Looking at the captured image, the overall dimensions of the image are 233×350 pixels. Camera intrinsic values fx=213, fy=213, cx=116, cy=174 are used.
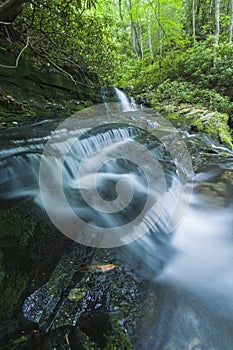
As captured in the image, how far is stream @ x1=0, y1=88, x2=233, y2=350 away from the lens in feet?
4.61

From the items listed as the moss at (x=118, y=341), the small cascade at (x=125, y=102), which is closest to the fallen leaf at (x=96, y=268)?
the moss at (x=118, y=341)

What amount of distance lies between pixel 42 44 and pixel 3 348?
270 inches

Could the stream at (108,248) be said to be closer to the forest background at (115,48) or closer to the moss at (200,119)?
the forest background at (115,48)

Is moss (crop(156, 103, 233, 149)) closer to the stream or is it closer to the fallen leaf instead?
the stream

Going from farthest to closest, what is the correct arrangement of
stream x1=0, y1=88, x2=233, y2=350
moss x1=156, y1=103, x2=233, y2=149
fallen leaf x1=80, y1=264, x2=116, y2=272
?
moss x1=156, y1=103, x2=233, y2=149 → fallen leaf x1=80, y1=264, x2=116, y2=272 → stream x1=0, y1=88, x2=233, y2=350

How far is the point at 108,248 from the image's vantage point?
2.05m

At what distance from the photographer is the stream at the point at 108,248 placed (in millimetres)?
1406

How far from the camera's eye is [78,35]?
6.17 m

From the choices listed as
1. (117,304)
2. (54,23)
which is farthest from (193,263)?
(54,23)

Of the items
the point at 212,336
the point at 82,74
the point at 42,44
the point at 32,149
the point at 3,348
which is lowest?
the point at 212,336

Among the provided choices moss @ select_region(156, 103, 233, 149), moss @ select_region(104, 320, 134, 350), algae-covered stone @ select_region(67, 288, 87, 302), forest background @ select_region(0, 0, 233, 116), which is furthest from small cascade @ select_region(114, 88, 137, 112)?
moss @ select_region(104, 320, 134, 350)

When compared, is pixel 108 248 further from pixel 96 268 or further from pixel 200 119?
pixel 200 119

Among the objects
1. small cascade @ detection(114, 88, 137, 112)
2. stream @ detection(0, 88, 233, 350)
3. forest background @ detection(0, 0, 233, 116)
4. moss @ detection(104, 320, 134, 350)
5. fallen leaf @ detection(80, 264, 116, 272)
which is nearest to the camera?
moss @ detection(104, 320, 134, 350)

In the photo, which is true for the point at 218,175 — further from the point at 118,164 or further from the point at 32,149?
the point at 32,149
